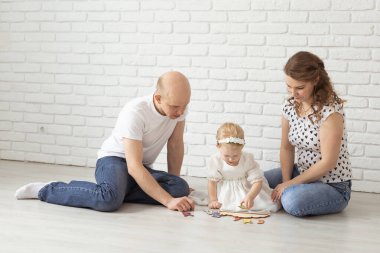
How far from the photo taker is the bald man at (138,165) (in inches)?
114

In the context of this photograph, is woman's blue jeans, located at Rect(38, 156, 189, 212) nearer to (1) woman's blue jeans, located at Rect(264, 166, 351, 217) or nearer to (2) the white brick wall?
(1) woman's blue jeans, located at Rect(264, 166, 351, 217)

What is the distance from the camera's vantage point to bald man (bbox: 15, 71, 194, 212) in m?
2.89

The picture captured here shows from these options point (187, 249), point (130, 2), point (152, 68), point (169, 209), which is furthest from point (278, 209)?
point (130, 2)

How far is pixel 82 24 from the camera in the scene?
4.15 metres

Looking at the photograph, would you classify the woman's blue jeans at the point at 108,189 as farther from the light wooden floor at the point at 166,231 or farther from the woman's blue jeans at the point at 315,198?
the woman's blue jeans at the point at 315,198

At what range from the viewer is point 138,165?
2.92 meters

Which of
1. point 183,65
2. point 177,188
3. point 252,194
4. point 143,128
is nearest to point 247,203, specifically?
point 252,194

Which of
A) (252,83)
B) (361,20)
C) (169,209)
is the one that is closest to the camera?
(169,209)

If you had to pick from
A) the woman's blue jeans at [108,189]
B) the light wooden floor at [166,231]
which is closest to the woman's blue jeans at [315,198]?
the light wooden floor at [166,231]

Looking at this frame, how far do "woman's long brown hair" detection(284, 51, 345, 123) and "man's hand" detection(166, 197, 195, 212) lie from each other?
2.60ft

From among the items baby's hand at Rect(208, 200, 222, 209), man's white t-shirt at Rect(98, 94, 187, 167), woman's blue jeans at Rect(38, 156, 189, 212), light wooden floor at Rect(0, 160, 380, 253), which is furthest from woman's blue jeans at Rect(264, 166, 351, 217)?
man's white t-shirt at Rect(98, 94, 187, 167)

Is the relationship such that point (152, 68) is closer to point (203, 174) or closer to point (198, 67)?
point (198, 67)

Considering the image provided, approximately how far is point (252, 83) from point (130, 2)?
1.06 meters

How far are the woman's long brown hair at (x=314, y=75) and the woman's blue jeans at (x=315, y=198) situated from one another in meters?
0.36
